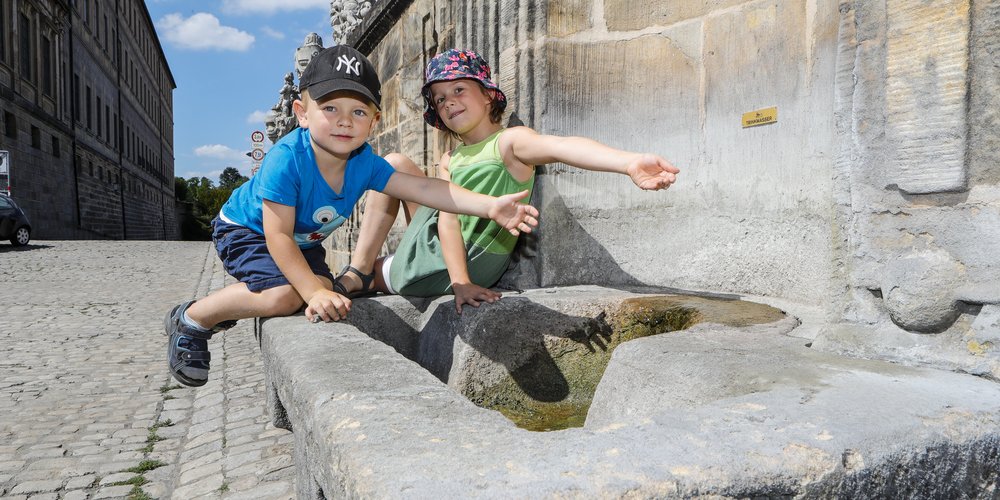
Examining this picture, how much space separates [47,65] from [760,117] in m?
26.9

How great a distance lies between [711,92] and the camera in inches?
118

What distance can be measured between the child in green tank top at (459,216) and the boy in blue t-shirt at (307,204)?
240mm

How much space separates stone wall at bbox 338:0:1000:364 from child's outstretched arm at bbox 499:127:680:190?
462mm

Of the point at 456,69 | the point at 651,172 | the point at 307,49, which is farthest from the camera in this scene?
the point at 307,49

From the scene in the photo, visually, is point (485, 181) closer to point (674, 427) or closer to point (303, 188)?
point (303, 188)

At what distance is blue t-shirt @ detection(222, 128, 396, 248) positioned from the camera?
2266 mm

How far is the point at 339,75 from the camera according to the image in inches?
87.1

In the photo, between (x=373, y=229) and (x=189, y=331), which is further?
(x=373, y=229)

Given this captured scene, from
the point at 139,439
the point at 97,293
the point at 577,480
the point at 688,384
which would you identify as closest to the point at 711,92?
the point at 688,384

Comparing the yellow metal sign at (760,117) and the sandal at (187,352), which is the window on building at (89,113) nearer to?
the sandal at (187,352)

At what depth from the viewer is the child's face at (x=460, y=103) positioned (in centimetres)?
275

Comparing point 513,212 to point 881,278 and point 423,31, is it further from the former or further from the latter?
point 423,31

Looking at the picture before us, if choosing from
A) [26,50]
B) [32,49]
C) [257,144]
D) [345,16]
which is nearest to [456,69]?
[345,16]

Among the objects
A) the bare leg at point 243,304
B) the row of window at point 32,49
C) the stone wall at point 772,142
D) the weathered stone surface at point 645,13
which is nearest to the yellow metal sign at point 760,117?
the stone wall at point 772,142
